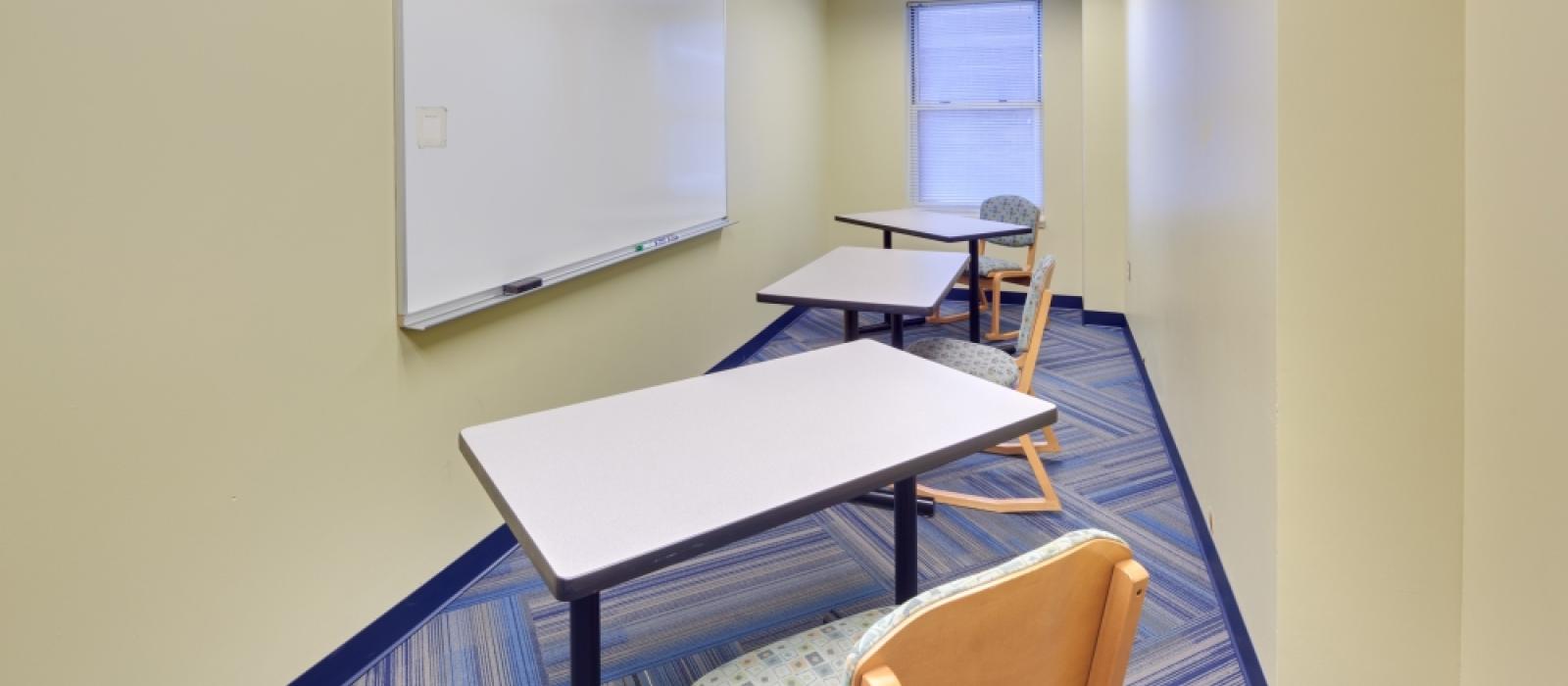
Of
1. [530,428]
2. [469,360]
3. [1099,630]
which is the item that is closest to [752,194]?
[469,360]

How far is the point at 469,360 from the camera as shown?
7.53 ft

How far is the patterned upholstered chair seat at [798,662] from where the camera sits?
122 cm

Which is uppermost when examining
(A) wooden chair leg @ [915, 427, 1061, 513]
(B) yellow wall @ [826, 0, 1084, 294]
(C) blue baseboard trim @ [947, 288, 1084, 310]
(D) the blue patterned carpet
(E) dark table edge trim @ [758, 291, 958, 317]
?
(B) yellow wall @ [826, 0, 1084, 294]

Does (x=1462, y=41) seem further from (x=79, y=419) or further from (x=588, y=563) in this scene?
(x=79, y=419)

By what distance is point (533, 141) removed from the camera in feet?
8.20

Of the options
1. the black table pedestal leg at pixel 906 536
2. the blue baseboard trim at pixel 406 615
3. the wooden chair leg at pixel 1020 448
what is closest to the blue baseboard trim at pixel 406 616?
the blue baseboard trim at pixel 406 615

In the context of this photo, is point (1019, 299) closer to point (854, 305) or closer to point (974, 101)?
point (974, 101)

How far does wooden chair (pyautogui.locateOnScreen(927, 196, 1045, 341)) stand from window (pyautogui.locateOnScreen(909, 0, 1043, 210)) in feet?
1.86

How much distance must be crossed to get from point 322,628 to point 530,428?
2.41 feet

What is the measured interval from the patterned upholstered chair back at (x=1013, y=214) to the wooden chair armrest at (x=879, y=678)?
5.10 metres

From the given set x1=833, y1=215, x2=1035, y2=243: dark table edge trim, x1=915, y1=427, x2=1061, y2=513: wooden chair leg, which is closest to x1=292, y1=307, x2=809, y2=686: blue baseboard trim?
x1=915, y1=427, x2=1061, y2=513: wooden chair leg

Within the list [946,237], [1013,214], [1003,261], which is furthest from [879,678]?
[1013,214]

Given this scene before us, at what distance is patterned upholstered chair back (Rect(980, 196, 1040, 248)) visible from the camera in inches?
223

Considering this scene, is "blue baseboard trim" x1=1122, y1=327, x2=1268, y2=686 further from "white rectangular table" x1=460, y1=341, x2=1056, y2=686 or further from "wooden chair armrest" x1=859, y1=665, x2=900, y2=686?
"wooden chair armrest" x1=859, y1=665, x2=900, y2=686
